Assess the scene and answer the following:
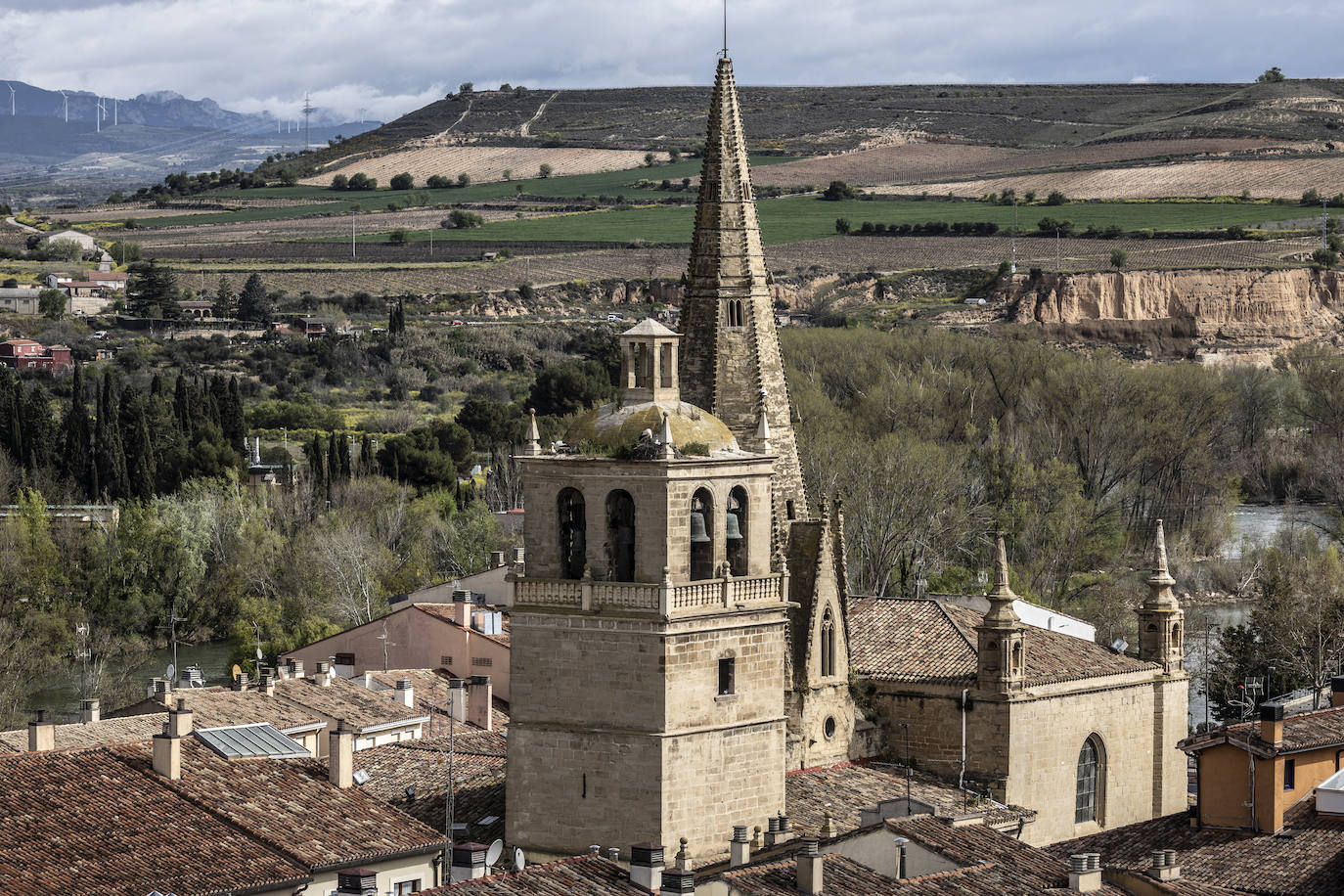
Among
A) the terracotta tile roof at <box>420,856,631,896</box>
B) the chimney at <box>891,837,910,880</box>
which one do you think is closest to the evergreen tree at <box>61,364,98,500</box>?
the chimney at <box>891,837,910,880</box>

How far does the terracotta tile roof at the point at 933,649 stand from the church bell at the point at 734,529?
9.15 metres

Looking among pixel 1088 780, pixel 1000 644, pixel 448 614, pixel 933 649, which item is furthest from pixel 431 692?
pixel 1088 780

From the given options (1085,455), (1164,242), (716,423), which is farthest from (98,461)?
(1164,242)

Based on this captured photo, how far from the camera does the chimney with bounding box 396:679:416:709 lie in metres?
55.8

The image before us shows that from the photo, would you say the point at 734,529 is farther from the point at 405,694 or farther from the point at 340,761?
the point at 405,694

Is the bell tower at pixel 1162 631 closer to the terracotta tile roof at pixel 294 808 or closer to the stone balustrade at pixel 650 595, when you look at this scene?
the stone balustrade at pixel 650 595

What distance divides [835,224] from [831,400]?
82.0 metres

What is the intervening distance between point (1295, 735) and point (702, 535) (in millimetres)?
10634

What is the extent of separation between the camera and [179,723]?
41438 mm

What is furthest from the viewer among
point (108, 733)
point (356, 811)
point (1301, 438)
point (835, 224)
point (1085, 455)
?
point (835, 224)

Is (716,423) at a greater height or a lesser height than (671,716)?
greater

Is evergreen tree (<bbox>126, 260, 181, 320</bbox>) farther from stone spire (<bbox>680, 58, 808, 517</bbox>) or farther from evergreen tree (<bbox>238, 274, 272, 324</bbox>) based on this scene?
stone spire (<bbox>680, 58, 808, 517</bbox>)

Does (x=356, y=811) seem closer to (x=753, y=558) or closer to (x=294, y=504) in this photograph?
(x=753, y=558)

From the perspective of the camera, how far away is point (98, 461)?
10438 cm
